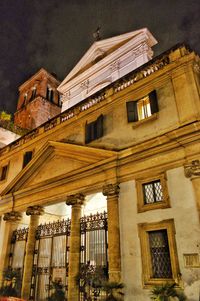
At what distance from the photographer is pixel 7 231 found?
14.4m

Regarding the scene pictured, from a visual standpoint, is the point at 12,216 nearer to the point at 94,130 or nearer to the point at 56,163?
the point at 56,163

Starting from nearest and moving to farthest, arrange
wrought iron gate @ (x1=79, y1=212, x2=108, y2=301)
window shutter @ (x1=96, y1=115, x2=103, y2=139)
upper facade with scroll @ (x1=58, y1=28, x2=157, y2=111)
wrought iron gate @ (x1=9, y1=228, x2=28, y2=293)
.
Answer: wrought iron gate @ (x1=79, y1=212, x2=108, y2=301) → window shutter @ (x1=96, y1=115, x2=103, y2=139) → wrought iron gate @ (x1=9, y1=228, x2=28, y2=293) → upper facade with scroll @ (x1=58, y1=28, x2=157, y2=111)

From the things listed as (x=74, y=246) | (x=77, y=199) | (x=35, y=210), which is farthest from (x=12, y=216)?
(x=74, y=246)

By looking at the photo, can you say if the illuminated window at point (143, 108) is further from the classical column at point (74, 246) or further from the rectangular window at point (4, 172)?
the rectangular window at point (4, 172)

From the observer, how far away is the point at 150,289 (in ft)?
26.6

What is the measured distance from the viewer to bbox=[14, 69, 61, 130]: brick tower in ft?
109

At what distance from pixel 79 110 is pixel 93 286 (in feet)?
29.3

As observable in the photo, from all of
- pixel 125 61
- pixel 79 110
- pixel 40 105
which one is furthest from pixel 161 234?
pixel 40 105

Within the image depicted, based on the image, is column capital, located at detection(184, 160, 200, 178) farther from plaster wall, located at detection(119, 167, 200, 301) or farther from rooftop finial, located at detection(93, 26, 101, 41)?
rooftop finial, located at detection(93, 26, 101, 41)

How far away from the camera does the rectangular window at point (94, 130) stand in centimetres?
1223

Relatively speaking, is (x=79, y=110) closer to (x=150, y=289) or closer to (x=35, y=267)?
(x=35, y=267)

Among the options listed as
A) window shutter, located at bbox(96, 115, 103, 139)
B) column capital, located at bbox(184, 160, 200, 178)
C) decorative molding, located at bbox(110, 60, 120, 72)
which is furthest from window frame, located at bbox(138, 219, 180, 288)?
decorative molding, located at bbox(110, 60, 120, 72)

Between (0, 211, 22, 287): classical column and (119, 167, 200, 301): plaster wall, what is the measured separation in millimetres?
7698

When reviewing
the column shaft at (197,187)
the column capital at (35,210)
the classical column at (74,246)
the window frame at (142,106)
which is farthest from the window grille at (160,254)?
the column capital at (35,210)
